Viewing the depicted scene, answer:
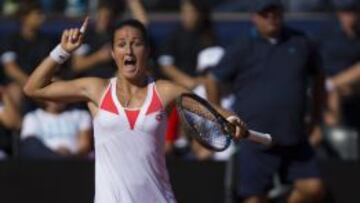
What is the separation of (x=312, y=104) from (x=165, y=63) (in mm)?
2219

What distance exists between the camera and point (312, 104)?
9.86 meters

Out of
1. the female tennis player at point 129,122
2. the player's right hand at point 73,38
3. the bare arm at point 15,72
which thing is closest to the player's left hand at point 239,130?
the female tennis player at point 129,122

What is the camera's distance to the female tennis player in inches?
253

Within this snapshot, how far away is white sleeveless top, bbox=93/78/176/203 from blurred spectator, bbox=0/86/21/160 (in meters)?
4.64

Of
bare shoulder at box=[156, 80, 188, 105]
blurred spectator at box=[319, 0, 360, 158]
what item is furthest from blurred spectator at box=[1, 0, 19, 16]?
bare shoulder at box=[156, 80, 188, 105]

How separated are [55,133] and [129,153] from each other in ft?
14.8

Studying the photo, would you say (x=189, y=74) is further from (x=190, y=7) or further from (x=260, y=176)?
(x=260, y=176)

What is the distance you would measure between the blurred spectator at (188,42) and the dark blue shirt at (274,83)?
6.30 feet

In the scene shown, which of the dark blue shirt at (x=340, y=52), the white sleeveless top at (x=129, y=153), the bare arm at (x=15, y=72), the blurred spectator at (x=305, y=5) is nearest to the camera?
the white sleeveless top at (x=129, y=153)

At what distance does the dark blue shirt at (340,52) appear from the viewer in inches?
477

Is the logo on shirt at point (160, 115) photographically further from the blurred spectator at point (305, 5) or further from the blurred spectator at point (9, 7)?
the blurred spectator at point (305, 5)

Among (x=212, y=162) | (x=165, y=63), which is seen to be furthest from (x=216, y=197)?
(x=165, y=63)

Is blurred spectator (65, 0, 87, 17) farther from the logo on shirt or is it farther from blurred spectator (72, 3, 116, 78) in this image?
the logo on shirt

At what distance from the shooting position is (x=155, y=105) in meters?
6.55
